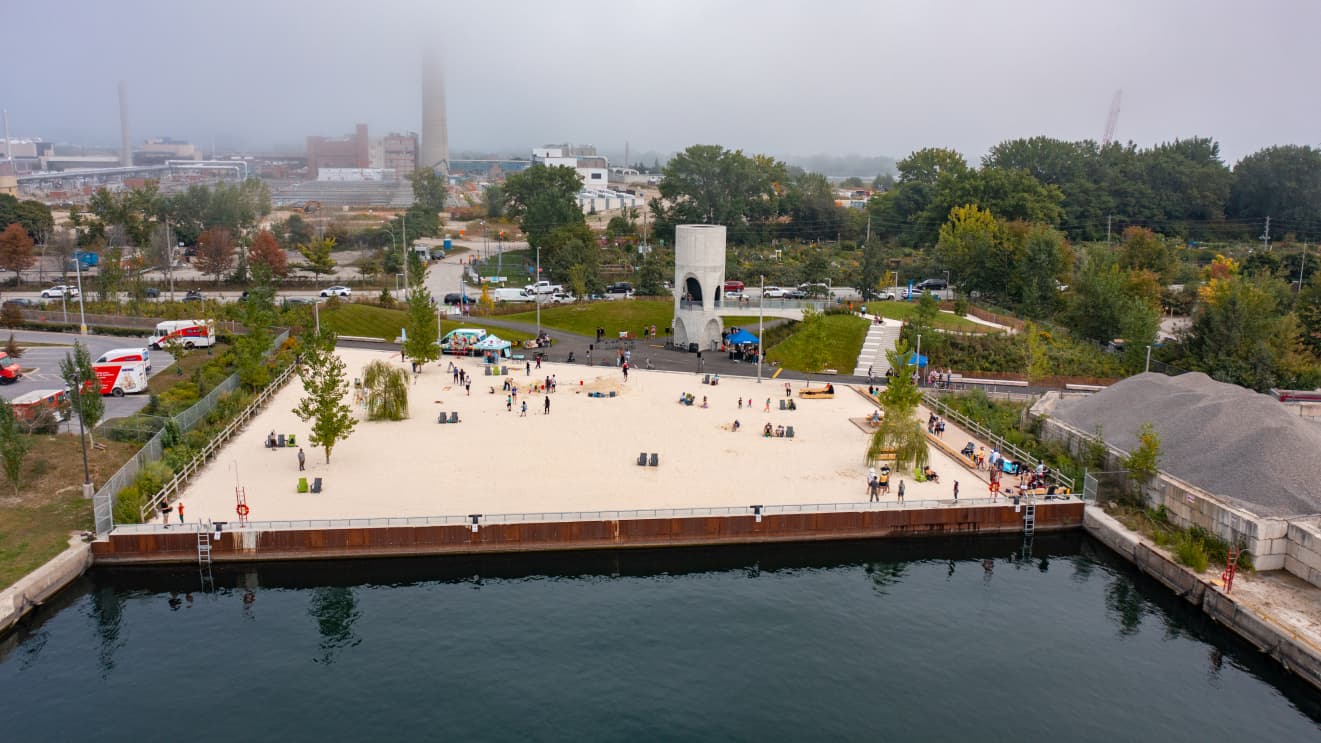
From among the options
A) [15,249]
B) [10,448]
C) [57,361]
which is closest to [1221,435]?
[10,448]

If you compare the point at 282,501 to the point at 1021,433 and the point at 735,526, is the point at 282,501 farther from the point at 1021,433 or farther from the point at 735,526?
the point at 1021,433

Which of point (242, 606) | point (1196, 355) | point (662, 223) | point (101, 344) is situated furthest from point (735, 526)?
point (662, 223)

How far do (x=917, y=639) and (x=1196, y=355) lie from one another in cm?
3813

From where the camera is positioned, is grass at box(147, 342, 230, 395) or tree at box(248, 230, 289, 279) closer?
grass at box(147, 342, 230, 395)

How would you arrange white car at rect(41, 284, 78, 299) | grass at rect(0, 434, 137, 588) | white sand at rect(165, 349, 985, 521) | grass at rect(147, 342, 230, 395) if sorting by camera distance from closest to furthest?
grass at rect(0, 434, 137, 588) < white sand at rect(165, 349, 985, 521) < grass at rect(147, 342, 230, 395) < white car at rect(41, 284, 78, 299)

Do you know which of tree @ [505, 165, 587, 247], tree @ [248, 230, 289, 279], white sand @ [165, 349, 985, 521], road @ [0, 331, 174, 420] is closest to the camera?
white sand @ [165, 349, 985, 521]

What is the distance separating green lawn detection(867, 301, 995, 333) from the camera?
66625 millimetres

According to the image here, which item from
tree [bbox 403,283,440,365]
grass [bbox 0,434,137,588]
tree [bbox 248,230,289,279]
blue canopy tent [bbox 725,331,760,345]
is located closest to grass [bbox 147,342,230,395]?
grass [bbox 0,434,137,588]

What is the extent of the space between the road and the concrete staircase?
138ft

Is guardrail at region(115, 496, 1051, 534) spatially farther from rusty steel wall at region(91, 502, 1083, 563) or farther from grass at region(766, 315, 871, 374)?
grass at region(766, 315, 871, 374)

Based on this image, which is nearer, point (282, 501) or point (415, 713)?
point (415, 713)

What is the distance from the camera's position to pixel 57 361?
59406mm

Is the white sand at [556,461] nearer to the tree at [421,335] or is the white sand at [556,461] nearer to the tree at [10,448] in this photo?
the tree at [421,335]

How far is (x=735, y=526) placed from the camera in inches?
1410
